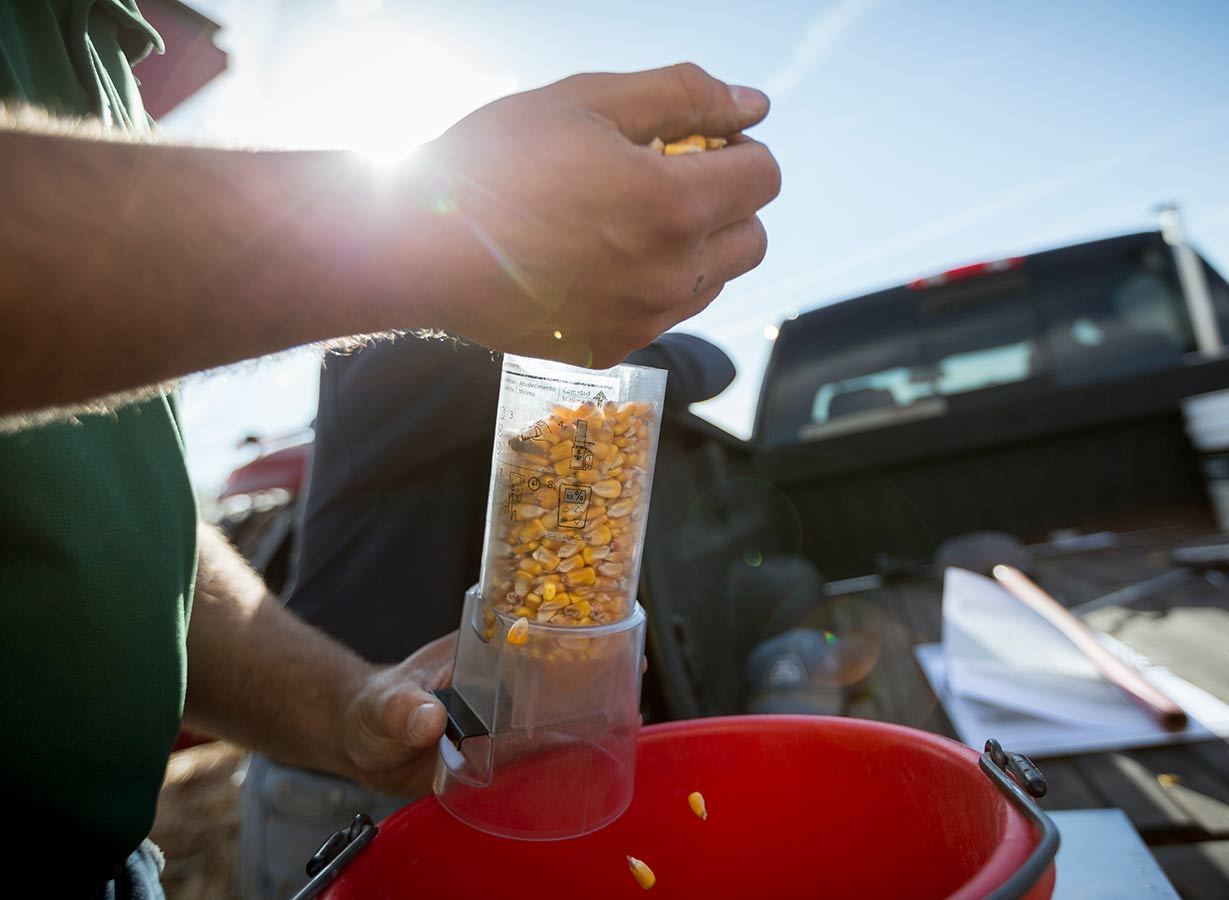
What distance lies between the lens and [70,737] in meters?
0.73

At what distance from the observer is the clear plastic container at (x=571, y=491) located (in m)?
0.73

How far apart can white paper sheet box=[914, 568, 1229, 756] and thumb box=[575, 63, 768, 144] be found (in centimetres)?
100

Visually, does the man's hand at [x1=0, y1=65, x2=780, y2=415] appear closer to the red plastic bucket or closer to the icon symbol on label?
the icon symbol on label

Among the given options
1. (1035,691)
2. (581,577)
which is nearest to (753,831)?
(581,577)

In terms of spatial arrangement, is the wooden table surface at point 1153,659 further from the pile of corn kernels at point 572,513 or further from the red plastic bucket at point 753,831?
the pile of corn kernels at point 572,513

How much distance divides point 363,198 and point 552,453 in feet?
1.07

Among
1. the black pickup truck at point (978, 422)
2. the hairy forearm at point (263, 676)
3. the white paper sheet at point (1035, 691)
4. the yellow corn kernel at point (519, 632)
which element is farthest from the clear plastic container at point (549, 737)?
the black pickup truck at point (978, 422)

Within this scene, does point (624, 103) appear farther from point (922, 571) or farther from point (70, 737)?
point (922, 571)

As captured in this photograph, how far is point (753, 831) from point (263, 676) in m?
0.75

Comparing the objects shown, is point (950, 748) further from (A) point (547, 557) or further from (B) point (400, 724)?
(B) point (400, 724)

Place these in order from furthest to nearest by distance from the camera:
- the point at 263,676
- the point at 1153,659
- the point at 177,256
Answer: the point at 1153,659 → the point at 263,676 → the point at 177,256

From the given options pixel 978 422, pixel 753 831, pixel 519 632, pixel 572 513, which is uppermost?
pixel 572 513

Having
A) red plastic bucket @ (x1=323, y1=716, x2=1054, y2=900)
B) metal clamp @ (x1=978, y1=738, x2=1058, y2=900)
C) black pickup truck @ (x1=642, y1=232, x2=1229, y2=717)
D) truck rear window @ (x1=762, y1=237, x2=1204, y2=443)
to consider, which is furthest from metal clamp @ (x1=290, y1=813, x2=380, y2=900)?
truck rear window @ (x1=762, y1=237, x2=1204, y2=443)

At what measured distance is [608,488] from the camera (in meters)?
0.73
